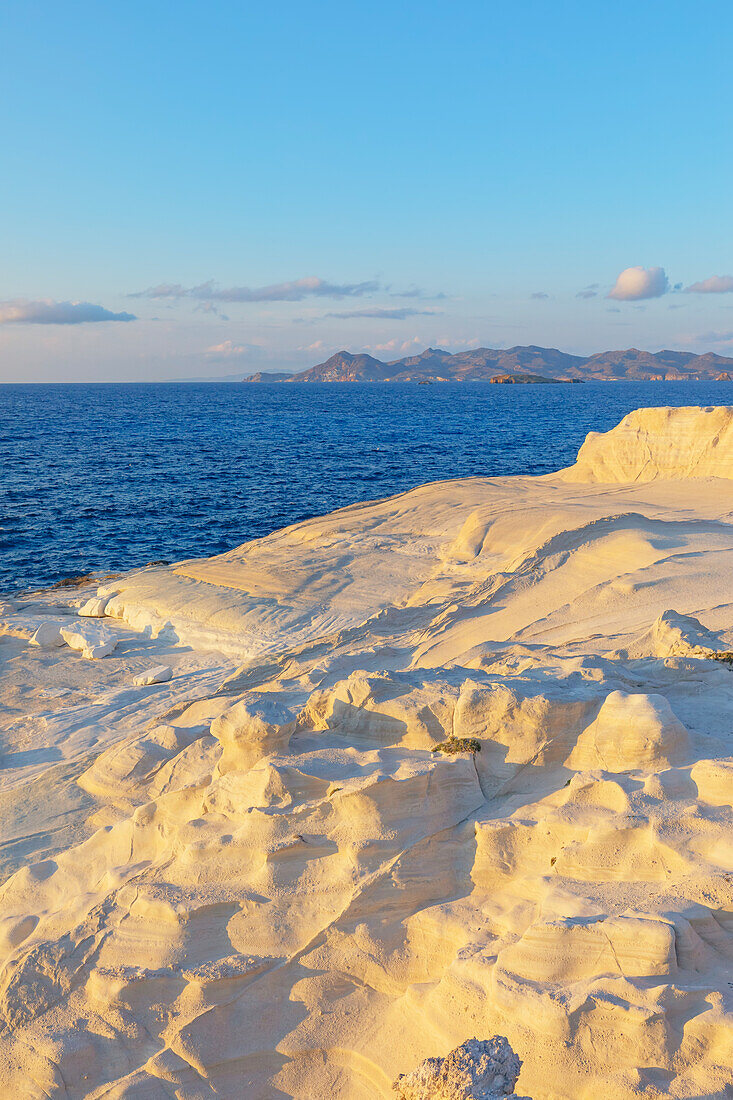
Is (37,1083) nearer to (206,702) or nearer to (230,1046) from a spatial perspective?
(230,1046)

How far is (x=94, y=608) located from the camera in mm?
20141

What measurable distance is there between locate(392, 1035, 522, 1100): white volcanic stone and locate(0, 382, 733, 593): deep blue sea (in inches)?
999

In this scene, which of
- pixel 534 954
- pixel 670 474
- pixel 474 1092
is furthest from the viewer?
pixel 670 474

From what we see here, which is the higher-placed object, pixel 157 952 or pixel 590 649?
pixel 590 649

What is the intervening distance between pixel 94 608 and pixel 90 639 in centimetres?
328

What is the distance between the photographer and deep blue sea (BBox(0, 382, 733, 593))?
32.7 m

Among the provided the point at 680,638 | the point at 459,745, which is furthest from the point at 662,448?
the point at 459,745

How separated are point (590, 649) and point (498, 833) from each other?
17.0 ft

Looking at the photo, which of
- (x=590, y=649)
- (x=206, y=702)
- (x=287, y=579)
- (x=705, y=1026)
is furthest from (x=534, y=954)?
(x=287, y=579)

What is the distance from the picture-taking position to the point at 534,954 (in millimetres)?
5309

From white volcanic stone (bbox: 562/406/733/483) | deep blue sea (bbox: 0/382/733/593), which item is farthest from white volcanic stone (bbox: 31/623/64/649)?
white volcanic stone (bbox: 562/406/733/483)

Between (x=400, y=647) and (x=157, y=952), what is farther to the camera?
(x=400, y=647)

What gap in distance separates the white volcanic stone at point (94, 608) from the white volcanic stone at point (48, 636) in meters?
2.00

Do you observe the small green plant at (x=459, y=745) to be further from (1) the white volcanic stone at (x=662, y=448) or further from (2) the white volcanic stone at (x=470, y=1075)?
(1) the white volcanic stone at (x=662, y=448)
